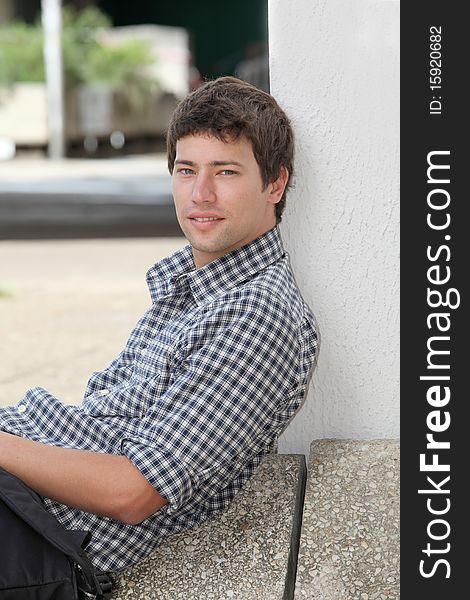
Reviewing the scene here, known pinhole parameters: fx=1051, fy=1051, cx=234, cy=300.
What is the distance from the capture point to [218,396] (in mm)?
2152

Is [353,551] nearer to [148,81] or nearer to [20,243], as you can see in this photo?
[20,243]

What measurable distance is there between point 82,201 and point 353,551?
977 centimetres

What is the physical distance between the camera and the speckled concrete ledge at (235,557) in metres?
2.30

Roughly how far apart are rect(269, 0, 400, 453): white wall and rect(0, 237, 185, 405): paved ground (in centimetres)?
204

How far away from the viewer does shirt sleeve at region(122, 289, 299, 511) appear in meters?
2.12

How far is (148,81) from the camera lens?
20.8 meters

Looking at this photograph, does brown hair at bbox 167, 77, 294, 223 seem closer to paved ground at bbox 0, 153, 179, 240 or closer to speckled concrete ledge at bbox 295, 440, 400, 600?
speckled concrete ledge at bbox 295, 440, 400, 600

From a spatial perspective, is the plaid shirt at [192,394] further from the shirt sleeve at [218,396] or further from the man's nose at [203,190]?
the man's nose at [203,190]

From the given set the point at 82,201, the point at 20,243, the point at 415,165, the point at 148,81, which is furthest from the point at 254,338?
the point at 148,81

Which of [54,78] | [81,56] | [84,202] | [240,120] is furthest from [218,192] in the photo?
[81,56]

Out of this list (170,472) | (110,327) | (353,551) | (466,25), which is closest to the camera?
(466,25)

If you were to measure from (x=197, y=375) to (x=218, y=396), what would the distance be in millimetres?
61

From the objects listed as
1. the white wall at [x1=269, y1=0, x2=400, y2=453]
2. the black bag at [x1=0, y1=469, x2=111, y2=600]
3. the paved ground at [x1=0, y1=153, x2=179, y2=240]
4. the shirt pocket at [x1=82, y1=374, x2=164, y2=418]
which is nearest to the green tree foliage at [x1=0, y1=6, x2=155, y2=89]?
the paved ground at [x1=0, y1=153, x2=179, y2=240]

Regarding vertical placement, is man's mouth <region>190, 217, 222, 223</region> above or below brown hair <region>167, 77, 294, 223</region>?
below
